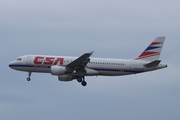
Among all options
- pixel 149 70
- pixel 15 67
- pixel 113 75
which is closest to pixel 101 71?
pixel 113 75

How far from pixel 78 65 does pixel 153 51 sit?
12424mm

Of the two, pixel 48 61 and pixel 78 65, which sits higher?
pixel 48 61

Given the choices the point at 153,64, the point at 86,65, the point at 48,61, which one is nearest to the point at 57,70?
the point at 48,61

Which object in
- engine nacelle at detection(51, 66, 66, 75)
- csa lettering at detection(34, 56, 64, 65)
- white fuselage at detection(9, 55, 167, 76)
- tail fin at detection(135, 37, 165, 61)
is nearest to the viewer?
engine nacelle at detection(51, 66, 66, 75)

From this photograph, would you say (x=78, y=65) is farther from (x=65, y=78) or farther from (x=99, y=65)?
(x=65, y=78)

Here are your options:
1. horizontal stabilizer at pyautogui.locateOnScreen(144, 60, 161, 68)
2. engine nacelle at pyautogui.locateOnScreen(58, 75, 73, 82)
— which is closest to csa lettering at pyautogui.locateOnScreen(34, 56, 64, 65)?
engine nacelle at pyautogui.locateOnScreen(58, 75, 73, 82)

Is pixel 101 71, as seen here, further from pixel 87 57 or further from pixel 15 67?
pixel 15 67

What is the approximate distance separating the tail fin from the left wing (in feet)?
28.8

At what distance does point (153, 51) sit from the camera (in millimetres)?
83625

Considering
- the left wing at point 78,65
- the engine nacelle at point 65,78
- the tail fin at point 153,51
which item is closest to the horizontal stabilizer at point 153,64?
the tail fin at point 153,51

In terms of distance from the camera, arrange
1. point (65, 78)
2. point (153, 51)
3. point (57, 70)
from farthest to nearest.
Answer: point (65, 78) < point (153, 51) < point (57, 70)

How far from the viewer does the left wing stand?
3115 inches

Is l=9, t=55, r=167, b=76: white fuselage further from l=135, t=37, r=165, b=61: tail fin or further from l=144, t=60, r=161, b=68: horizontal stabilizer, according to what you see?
l=135, t=37, r=165, b=61: tail fin

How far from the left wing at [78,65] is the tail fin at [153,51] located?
8774 mm
